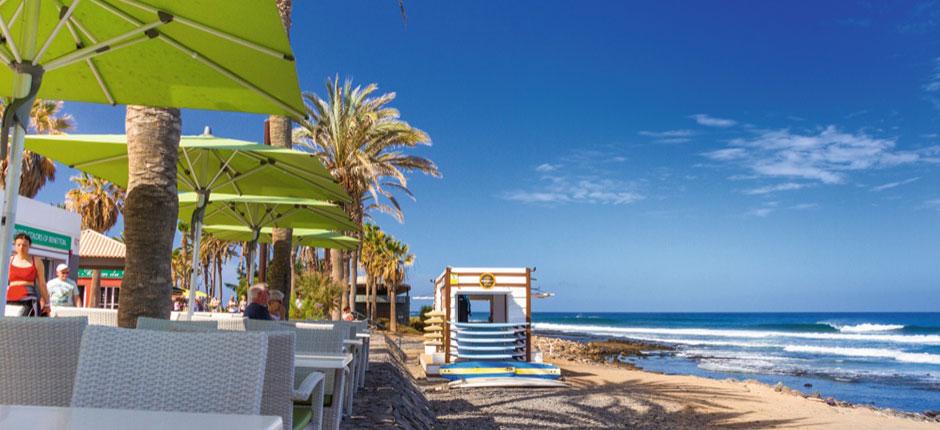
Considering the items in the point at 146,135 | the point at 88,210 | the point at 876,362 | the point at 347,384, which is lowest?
the point at 876,362

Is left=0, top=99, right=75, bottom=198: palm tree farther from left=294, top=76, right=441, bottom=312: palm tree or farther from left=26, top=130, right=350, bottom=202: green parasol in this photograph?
left=26, top=130, right=350, bottom=202: green parasol

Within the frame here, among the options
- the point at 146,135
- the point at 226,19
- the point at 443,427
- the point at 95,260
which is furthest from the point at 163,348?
the point at 95,260

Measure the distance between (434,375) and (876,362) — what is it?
24.9 meters

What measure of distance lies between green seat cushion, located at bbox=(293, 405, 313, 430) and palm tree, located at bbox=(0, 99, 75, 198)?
2515cm

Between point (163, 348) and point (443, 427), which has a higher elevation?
point (163, 348)

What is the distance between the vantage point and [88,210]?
30.8 metres

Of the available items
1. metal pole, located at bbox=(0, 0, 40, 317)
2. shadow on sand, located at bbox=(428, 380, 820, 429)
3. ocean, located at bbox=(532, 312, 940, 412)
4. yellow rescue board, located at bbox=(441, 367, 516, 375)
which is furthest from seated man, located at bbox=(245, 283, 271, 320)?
ocean, located at bbox=(532, 312, 940, 412)

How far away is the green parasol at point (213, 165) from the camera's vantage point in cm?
640

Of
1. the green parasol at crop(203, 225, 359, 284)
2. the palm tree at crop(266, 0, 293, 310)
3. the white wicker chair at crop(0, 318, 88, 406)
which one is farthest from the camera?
the green parasol at crop(203, 225, 359, 284)

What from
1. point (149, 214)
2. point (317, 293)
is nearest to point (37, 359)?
point (149, 214)

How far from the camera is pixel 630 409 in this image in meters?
11.9

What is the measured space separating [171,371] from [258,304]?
442 centimetres

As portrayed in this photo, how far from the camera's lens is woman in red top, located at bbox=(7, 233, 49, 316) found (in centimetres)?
654

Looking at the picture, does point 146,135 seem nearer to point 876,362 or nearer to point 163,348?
point 163,348
